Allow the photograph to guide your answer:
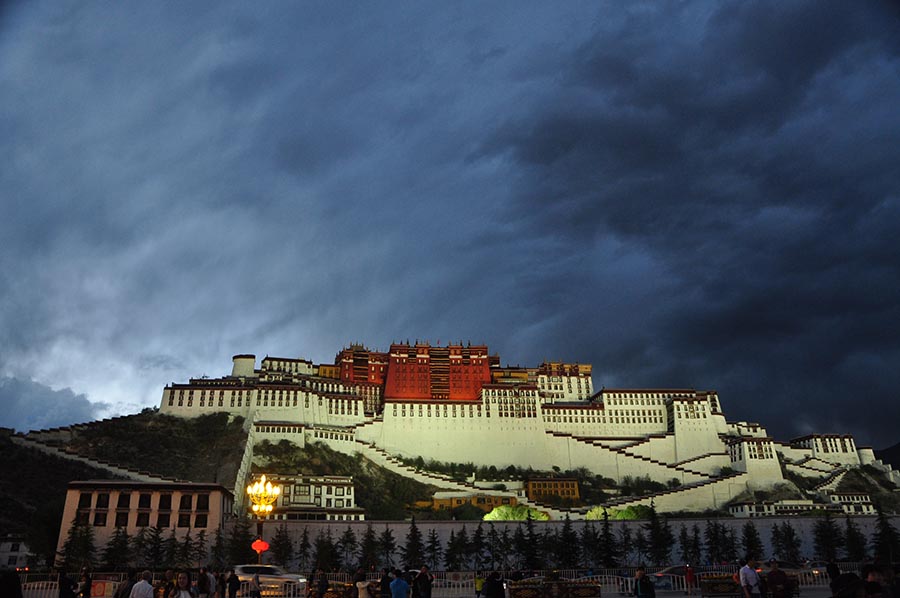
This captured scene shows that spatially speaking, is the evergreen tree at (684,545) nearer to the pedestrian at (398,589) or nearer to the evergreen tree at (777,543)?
the evergreen tree at (777,543)

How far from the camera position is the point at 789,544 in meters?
59.3

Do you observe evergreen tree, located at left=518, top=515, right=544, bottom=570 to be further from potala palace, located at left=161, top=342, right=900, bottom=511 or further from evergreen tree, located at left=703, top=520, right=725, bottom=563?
potala palace, located at left=161, top=342, right=900, bottom=511

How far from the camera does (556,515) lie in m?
72.4

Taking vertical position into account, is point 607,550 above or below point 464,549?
below

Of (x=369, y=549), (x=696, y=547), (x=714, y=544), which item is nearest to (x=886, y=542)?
(x=714, y=544)

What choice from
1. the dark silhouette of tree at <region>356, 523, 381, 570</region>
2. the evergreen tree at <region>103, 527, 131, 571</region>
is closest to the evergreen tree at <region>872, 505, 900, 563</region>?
the dark silhouette of tree at <region>356, 523, 381, 570</region>

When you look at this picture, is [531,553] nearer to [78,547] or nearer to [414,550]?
[414,550]

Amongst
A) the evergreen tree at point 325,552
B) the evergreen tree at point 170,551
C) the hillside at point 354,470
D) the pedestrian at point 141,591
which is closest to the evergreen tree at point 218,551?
the evergreen tree at point 170,551

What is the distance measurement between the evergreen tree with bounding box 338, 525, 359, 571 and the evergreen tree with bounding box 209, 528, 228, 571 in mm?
9027

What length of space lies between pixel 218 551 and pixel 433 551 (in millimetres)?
16630

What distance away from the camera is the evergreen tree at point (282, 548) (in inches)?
2009

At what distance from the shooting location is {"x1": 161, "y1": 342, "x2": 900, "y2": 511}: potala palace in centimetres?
8319

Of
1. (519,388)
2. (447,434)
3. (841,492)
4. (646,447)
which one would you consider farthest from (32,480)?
(841,492)

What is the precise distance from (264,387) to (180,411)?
1035 cm
